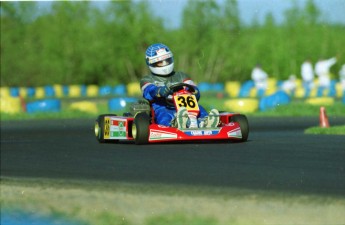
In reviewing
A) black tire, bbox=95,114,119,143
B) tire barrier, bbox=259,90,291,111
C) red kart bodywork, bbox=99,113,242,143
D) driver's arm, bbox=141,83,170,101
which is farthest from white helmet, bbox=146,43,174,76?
tire barrier, bbox=259,90,291,111

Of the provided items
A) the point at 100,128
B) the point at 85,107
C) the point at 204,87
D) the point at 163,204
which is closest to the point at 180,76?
the point at 100,128

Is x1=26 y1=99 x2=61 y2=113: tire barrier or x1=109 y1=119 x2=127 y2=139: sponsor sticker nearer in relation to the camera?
x1=109 y1=119 x2=127 y2=139: sponsor sticker

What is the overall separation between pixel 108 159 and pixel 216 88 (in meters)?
34.8

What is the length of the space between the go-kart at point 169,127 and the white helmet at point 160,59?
291 millimetres

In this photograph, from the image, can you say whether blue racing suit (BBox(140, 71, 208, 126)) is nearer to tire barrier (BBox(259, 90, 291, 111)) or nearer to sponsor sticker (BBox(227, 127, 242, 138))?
sponsor sticker (BBox(227, 127, 242, 138))

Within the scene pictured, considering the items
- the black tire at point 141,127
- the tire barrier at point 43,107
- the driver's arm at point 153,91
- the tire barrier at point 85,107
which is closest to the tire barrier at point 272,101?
the tire barrier at point 85,107

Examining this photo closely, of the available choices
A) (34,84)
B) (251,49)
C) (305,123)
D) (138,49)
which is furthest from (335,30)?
(305,123)

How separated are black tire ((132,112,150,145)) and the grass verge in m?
2.64

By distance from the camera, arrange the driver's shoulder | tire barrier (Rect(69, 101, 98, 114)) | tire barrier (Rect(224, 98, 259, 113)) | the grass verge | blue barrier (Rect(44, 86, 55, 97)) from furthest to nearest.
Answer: blue barrier (Rect(44, 86, 55, 97)), tire barrier (Rect(69, 101, 98, 114)), tire barrier (Rect(224, 98, 259, 113)), the driver's shoulder, the grass verge

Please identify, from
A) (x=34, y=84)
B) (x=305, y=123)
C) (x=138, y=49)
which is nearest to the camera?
(x=305, y=123)

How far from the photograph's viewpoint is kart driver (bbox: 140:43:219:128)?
11273 mm

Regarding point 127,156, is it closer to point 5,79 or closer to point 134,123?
point 134,123

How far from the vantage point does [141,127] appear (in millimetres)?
11062

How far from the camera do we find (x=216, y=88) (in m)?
44.9
